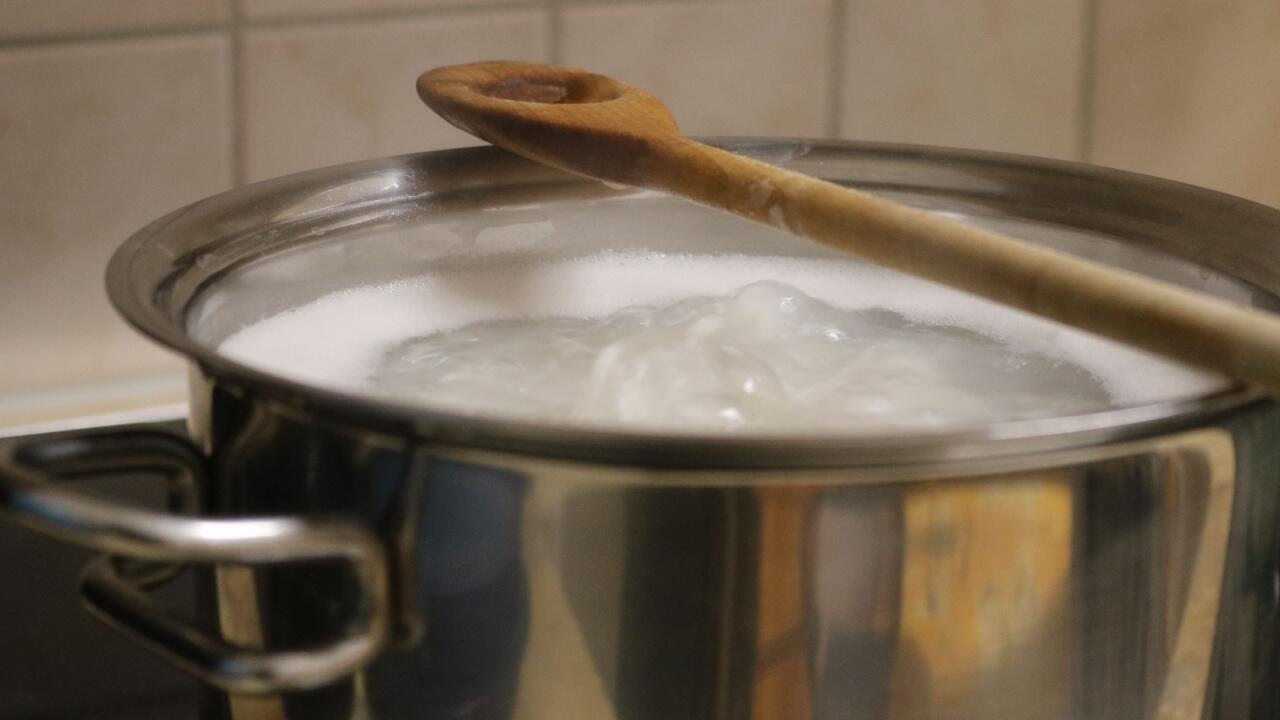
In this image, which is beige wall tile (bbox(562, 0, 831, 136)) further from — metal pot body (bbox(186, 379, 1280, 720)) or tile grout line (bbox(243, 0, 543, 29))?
metal pot body (bbox(186, 379, 1280, 720))

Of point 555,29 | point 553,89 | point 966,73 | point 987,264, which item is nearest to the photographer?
point 987,264

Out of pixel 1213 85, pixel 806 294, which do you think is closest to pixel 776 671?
pixel 806 294

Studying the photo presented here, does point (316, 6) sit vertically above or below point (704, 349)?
above

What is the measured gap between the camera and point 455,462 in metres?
Answer: 0.35

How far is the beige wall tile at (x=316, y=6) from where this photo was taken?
0.69 m

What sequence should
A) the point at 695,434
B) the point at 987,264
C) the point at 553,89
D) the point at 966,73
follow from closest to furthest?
the point at 695,434 < the point at 987,264 < the point at 553,89 < the point at 966,73

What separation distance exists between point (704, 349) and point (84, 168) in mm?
313

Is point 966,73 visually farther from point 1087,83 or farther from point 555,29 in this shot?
point 555,29

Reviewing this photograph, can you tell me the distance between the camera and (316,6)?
27.6 inches

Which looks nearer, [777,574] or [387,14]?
[777,574]

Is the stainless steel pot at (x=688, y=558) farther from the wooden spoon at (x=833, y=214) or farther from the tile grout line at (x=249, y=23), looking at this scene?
the tile grout line at (x=249, y=23)

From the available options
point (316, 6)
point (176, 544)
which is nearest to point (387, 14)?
point (316, 6)

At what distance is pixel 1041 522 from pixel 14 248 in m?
0.49

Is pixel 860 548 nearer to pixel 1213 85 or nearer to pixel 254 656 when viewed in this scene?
pixel 254 656
